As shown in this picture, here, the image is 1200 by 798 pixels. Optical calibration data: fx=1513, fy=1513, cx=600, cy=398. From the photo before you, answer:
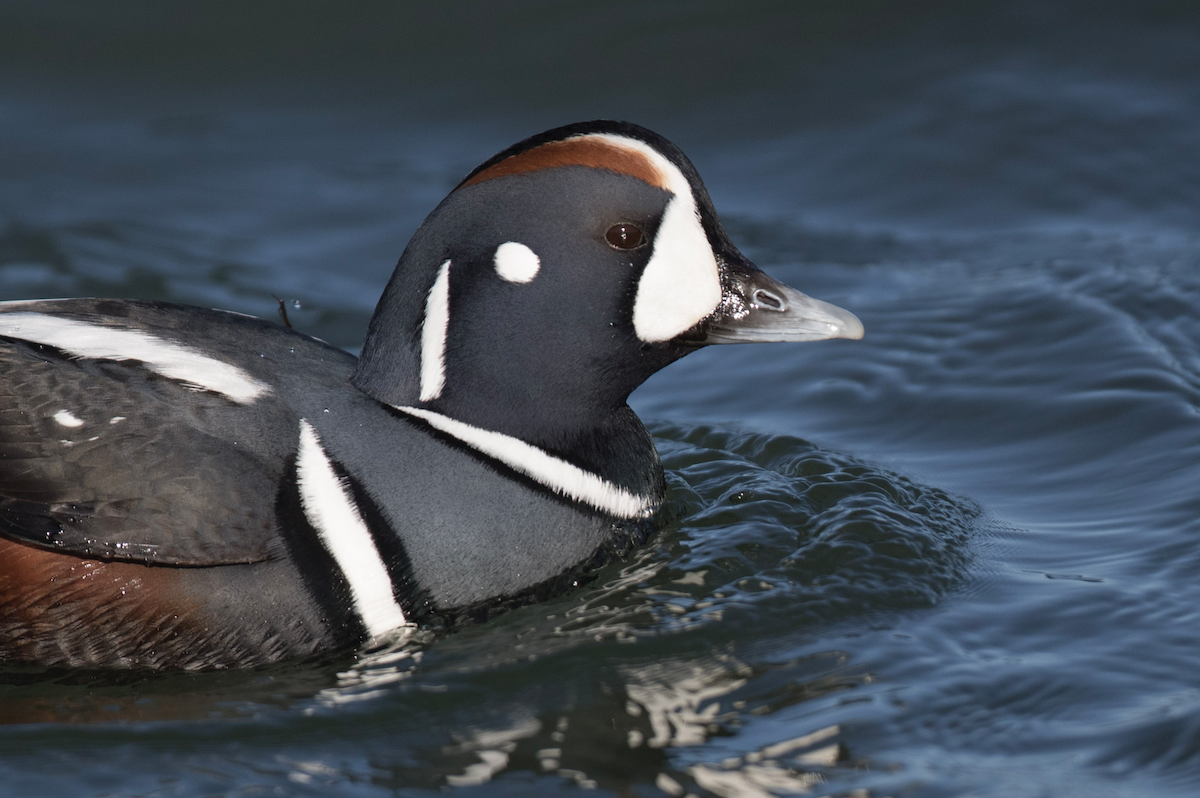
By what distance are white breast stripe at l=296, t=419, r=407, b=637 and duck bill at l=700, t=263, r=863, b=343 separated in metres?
1.29

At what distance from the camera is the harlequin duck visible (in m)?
4.23

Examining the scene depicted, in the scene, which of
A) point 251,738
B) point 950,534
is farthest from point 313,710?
point 950,534

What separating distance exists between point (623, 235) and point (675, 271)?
206 millimetres

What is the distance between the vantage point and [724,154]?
9.56 m

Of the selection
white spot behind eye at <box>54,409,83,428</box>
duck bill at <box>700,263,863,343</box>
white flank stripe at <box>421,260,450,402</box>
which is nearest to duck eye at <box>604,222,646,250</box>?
duck bill at <box>700,263,863,343</box>

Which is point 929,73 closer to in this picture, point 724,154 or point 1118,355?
point 724,154

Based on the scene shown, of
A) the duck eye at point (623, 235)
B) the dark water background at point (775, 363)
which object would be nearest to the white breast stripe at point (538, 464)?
the dark water background at point (775, 363)

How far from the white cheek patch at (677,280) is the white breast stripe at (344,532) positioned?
1.09m

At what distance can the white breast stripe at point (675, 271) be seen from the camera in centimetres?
475

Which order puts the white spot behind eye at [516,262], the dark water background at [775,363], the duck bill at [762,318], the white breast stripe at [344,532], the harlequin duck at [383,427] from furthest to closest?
the duck bill at [762,318]
the white spot behind eye at [516,262]
the white breast stripe at [344,532]
the harlequin duck at [383,427]
the dark water background at [775,363]

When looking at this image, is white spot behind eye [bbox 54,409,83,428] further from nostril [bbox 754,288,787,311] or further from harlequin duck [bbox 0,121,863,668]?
nostril [bbox 754,288,787,311]

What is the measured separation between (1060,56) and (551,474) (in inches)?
262

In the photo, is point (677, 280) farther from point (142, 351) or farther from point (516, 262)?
point (142, 351)

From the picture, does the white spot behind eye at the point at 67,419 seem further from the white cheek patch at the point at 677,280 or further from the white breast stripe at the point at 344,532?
the white cheek patch at the point at 677,280
